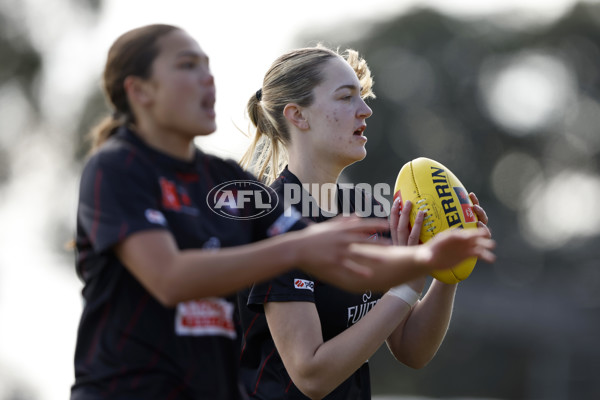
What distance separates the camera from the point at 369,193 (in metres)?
5.21

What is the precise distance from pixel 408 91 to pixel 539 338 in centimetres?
1806

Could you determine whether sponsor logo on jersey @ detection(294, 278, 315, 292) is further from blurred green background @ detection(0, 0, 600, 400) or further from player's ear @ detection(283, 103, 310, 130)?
blurred green background @ detection(0, 0, 600, 400)

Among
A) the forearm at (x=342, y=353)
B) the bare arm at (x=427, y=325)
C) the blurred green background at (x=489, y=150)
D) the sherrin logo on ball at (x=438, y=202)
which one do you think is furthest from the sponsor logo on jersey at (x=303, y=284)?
the blurred green background at (x=489, y=150)

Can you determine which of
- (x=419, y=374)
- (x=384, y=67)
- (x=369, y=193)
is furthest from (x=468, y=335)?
(x=369, y=193)

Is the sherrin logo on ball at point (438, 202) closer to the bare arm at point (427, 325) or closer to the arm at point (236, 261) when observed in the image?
the bare arm at point (427, 325)

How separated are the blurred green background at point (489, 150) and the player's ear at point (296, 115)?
16.7 metres

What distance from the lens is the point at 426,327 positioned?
4.83m

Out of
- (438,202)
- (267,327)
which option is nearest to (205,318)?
(267,327)

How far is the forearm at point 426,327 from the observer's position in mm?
4805

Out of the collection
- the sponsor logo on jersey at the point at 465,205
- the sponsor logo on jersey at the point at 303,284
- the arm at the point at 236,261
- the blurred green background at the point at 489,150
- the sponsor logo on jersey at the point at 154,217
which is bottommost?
the blurred green background at the point at 489,150

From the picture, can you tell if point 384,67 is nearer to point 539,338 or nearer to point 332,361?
point 539,338

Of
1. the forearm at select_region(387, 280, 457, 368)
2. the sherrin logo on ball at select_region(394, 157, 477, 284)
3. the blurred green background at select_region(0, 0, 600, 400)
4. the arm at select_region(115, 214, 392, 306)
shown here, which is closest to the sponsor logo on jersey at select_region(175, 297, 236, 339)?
the arm at select_region(115, 214, 392, 306)

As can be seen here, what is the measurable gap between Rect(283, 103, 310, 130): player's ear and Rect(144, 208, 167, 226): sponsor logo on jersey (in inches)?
70.9

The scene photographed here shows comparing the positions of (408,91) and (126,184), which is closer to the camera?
(126,184)
